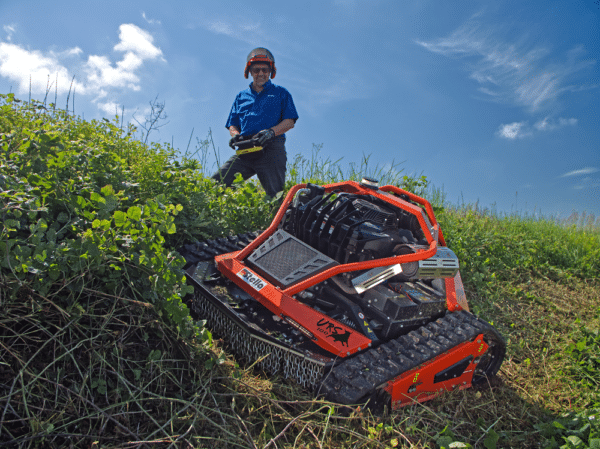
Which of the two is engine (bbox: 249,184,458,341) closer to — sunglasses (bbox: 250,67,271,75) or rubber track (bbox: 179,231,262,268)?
rubber track (bbox: 179,231,262,268)

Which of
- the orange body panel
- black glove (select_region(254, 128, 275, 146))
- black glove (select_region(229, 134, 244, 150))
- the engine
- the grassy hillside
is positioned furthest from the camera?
black glove (select_region(229, 134, 244, 150))

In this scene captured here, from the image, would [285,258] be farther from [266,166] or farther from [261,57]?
[261,57]

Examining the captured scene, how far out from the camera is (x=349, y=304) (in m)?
3.46

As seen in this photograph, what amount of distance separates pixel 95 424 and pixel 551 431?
3.27m

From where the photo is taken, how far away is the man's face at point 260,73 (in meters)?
6.46

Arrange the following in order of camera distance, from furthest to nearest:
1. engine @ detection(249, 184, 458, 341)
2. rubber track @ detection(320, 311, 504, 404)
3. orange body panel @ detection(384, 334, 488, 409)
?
engine @ detection(249, 184, 458, 341) → orange body panel @ detection(384, 334, 488, 409) → rubber track @ detection(320, 311, 504, 404)

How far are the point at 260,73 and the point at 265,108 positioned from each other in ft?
1.88

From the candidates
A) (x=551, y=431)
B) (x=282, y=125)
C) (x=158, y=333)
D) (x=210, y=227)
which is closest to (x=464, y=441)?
(x=551, y=431)

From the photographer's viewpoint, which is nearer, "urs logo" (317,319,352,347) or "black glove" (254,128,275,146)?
"urs logo" (317,319,352,347)

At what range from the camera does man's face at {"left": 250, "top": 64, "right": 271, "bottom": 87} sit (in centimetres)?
646

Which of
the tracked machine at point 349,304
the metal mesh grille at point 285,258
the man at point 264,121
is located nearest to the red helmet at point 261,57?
the man at point 264,121

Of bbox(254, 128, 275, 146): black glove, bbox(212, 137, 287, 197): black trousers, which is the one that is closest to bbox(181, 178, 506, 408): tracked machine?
bbox(254, 128, 275, 146): black glove

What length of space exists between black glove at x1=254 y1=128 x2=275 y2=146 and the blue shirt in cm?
39

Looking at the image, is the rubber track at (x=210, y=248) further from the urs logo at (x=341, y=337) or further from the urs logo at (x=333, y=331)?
the urs logo at (x=341, y=337)
